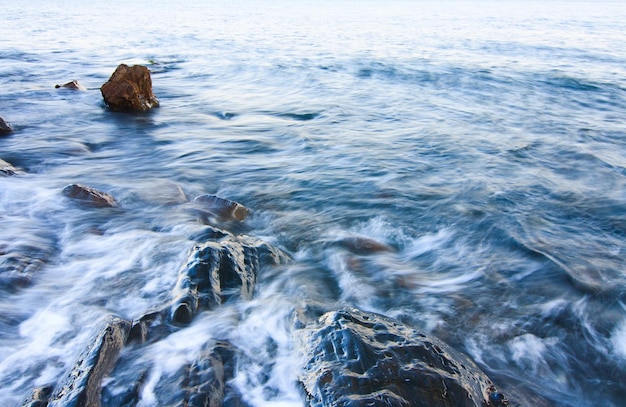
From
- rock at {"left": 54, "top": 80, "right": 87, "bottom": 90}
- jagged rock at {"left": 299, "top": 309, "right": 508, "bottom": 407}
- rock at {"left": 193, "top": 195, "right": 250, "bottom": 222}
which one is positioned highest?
jagged rock at {"left": 299, "top": 309, "right": 508, "bottom": 407}

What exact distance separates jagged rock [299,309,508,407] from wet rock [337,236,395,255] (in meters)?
1.42

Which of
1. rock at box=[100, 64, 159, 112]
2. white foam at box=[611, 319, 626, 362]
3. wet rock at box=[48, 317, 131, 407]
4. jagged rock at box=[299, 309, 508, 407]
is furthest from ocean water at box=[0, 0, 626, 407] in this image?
rock at box=[100, 64, 159, 112]

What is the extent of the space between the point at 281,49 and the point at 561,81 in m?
10.7

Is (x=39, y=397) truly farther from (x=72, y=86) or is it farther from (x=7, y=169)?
(x=72, y=86)

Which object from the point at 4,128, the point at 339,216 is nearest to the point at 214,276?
the point at 339,216

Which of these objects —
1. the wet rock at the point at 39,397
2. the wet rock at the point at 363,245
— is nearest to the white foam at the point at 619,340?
the wet rock at the point at 363,245

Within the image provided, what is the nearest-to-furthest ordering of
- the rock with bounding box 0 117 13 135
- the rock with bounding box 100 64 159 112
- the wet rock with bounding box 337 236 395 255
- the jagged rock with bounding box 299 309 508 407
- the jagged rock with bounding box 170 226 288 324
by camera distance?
the jagged rock with bounding box 299 309 508 407
the jagged rock with bounding box 170 226 288 324
the wet rock with bounding box 337 236 395 255
the rock with bounding box 0 117 13 135
the rock with bounding box 100 64 159 112

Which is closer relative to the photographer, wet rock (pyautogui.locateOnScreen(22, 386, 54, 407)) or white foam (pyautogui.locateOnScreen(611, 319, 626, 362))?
wet rock (pyautogui.locateOnScreen(22, 386, 54, 407))

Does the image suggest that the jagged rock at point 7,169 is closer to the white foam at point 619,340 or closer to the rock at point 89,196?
the rock at point 89,196

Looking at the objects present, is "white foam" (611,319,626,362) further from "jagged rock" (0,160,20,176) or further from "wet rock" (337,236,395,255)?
"jagged rock" (0,160,20,176)

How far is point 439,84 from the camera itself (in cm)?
1187

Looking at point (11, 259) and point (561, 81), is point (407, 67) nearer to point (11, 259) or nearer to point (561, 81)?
point (561, 81)

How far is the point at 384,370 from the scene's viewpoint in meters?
2.35

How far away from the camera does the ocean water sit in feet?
9.77
